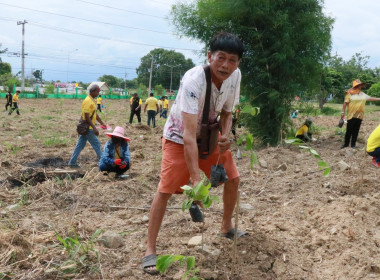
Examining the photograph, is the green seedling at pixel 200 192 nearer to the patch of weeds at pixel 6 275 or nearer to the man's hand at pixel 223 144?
the man's hand at pixel 223 144

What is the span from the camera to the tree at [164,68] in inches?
3027

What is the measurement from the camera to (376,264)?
282 cm

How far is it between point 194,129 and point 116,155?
3.91 meters

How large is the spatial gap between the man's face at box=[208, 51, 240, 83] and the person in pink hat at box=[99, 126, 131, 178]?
3.59 m

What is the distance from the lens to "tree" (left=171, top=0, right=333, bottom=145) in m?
8.78

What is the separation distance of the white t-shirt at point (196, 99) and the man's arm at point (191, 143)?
0.05m

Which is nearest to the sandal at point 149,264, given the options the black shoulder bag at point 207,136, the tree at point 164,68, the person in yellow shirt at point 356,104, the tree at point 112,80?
the black shoulder bag at point 207,136

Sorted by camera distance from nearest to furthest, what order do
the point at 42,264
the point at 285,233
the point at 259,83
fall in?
the point at 42,264, the point at 285,233, the point at 259,83

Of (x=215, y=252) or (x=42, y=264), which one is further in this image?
(x=215, y=252)

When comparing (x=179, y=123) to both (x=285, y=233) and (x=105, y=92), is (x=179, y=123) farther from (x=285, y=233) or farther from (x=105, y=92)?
(x=105, y=92)

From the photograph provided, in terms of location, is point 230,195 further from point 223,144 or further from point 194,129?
point 194,129

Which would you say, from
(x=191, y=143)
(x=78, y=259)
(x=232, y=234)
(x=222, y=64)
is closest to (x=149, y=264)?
(x=78, y=259)

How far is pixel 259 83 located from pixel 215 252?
23.0ft

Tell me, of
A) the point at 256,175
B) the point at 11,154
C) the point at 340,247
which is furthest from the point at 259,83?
the point at 340,247
